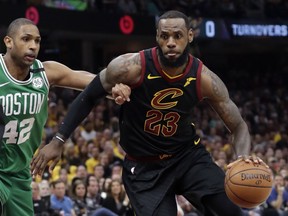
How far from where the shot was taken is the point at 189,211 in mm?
12211

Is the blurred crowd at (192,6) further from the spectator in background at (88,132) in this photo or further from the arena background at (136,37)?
the spectator in background at (88,132)

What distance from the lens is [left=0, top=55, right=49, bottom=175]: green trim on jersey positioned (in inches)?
232

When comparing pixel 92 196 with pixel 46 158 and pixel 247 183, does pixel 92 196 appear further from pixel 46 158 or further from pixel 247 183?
pixel 247 183

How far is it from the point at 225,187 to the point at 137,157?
77cm

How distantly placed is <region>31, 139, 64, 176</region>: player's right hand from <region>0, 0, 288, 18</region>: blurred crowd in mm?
11900

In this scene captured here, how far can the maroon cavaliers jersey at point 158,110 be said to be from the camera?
19.6 ft

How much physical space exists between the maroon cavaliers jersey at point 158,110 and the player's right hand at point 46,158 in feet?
1.87

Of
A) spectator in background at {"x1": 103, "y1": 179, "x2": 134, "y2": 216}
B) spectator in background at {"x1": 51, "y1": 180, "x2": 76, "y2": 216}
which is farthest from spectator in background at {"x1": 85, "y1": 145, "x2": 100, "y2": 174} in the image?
spectator in background at {"x1": 51, "y1": 180, "x2": 76, "y2": 216}

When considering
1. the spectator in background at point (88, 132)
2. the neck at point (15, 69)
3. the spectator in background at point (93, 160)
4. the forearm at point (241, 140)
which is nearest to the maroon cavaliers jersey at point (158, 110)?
the forearm at point (241, 140)

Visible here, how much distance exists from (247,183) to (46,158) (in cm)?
149

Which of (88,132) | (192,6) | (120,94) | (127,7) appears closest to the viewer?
(120,94)

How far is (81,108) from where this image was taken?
6012 mm

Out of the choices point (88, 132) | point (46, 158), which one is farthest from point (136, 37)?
point (46, 158)

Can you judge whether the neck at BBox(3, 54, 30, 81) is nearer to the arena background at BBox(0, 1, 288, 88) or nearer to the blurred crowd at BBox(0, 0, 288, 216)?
the blurred crowd at BBox(0, 0, 288, 216)
